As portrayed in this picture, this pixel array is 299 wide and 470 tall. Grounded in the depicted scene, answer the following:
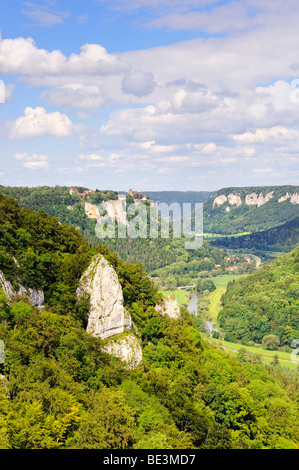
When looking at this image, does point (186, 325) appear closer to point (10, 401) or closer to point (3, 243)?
point (3, 243)

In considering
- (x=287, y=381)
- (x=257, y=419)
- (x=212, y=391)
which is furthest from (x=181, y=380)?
(x=287, y=381)

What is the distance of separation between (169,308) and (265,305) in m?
78.1

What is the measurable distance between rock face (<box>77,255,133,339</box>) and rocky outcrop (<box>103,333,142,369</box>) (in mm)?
1119

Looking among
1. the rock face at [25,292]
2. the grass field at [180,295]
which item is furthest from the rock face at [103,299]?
the grass field at [180,295]

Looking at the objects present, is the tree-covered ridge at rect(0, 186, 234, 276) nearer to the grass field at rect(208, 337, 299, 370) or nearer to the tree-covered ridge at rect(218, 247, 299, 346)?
the tree-covered ridge at rect(218, 247, 299, 346)

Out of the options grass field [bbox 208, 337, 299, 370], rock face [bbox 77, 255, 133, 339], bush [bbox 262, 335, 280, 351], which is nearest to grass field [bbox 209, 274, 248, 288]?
A: bush [bbox 262, 335, 280, 351]

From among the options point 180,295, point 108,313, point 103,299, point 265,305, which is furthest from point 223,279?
point 108,313

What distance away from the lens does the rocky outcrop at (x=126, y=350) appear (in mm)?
37000

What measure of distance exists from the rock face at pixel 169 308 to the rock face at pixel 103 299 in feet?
28.8

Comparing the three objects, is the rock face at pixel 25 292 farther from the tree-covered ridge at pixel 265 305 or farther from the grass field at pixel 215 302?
the grass field at pixel 215 302

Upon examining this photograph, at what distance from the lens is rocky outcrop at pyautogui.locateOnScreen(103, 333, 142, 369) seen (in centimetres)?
3700

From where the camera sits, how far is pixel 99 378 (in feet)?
105

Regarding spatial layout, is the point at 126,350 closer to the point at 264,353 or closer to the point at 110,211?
the point at 264,353
